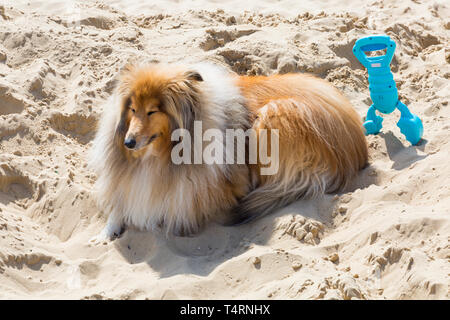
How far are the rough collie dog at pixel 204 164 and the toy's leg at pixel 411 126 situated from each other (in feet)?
1.11

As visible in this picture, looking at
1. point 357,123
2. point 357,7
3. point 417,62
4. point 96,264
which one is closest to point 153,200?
point 96,264

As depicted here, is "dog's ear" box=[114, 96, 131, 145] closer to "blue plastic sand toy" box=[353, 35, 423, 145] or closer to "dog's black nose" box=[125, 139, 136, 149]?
"dog's black nose" box=[125, 139, 136, 149]

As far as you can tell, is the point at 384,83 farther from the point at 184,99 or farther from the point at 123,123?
the point at 123,123

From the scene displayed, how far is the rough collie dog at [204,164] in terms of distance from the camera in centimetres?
420

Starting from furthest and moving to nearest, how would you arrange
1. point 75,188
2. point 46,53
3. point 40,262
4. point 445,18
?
point 445,18 < point 46,53 < point 75,188 < point 40,262

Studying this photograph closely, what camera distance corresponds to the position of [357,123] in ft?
15.7

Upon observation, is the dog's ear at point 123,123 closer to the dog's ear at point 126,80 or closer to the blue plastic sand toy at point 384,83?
the dog's ear at point 126,80

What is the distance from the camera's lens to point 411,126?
186 inches

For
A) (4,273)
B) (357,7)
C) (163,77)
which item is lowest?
(357,7)

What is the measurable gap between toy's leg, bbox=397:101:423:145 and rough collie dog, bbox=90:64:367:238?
1.11 ft

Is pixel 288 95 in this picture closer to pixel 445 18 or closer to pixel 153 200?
pixel 153 200

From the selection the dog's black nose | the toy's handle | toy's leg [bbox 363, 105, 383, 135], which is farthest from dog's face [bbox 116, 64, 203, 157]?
toy's leg [bbox 363, 105, 383, 135]

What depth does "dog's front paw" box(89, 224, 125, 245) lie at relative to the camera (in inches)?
169

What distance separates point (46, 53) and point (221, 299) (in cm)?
360
